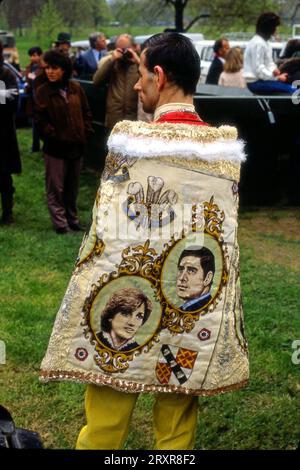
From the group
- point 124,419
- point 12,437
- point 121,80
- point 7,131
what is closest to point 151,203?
point 124,419

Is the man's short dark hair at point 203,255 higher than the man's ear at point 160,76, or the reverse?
the man's ear at point 160,76

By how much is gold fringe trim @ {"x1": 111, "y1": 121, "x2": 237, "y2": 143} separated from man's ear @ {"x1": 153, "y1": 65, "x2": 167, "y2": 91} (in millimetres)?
148

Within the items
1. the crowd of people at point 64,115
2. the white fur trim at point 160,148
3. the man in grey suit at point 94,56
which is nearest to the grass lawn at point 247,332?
the crowd of people at point 64,115

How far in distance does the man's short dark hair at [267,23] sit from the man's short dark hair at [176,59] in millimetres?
7221

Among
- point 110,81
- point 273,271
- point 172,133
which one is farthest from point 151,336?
point 110,81

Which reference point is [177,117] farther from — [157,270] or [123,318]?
[123,318]

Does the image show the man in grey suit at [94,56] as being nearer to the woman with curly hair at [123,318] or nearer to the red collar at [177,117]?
the red collar at [177,117]

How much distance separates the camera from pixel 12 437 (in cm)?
303

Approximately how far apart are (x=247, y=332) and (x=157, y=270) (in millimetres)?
2613

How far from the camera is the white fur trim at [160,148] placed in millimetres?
3123

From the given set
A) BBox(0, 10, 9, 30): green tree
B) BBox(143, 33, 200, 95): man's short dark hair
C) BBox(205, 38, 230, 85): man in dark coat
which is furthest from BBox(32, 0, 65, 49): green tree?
BBox(143, 33, 200, 95): man's short dark hair

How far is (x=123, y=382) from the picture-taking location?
10.5 ft

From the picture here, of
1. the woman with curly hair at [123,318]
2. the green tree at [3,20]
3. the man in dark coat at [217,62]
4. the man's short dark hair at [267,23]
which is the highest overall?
the woman with curly hair at [123,318]
